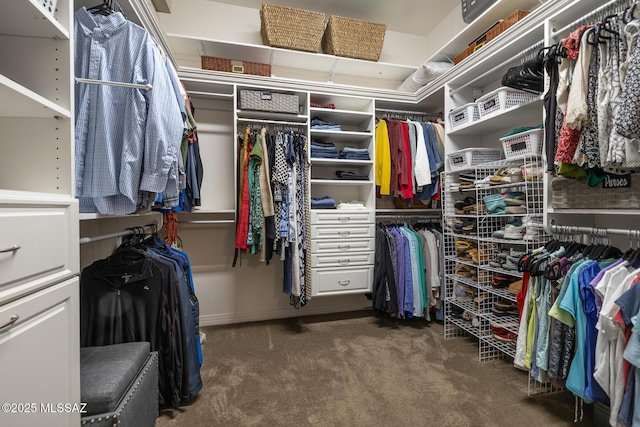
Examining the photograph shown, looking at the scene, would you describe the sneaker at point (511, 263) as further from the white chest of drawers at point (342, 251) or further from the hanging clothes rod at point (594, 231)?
the white chest of drawers at point (342, 251)

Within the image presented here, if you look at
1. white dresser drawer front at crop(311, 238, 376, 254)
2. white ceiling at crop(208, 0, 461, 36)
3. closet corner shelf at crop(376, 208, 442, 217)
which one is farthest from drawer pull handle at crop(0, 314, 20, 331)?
white ceiling at crop(208, 0, 461, 36)

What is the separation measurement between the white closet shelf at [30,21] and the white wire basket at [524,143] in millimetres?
2271

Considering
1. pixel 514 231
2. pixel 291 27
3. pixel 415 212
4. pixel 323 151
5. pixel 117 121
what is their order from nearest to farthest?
1. pixel 117 121
2. pixel 514 231
3. pixel 291 27
4. pixel 323 151
5. pixel 415 212

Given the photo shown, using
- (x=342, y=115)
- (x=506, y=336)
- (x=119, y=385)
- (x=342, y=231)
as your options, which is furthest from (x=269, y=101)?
(x=506, y=336)

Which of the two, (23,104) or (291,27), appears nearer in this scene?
(23,104)

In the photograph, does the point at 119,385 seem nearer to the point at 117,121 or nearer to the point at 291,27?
the point at 117,121

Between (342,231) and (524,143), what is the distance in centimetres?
146

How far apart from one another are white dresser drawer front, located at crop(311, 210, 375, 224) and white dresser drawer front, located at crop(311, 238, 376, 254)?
0.17m

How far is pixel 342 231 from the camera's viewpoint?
8.46ft

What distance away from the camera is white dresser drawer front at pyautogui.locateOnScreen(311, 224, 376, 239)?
99.3 inches

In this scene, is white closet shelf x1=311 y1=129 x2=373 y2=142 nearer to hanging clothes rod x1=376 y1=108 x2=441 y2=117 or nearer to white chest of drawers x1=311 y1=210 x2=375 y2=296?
hanging clothes rod x1=376 y1=108 x2=441 y2=117

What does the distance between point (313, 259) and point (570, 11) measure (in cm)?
224

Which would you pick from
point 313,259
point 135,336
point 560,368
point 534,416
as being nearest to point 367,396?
point 534,416

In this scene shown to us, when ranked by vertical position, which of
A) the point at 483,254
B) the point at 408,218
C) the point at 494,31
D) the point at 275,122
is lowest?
the point at 483,254
